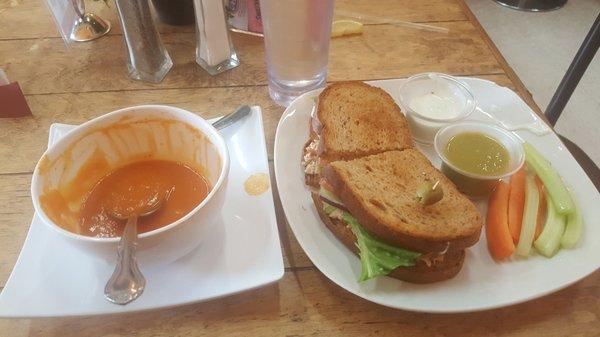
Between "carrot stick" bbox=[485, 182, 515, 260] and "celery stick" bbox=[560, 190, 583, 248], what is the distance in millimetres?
110

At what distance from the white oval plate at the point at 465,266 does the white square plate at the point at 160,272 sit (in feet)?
0.30

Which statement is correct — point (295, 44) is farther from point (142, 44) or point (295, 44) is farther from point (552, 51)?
point (552, 51)

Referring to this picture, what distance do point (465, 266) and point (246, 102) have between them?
72cm

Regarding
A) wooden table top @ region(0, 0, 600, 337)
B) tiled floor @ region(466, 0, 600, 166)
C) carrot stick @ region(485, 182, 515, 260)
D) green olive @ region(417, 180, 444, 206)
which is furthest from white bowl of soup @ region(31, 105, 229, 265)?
tiled floor @ region(466, 0, 600, 166)

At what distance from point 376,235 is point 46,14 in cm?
141

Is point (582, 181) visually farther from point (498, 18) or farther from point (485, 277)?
point (498, 18)

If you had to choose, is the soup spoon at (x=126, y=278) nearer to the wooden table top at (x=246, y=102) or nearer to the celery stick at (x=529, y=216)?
the wooden table top at (x=246, y=102)

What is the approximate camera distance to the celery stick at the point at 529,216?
91cm

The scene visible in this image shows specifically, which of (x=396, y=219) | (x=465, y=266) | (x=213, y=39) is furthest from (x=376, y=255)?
(x=213, y=39)

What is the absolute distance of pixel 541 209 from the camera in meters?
1.01

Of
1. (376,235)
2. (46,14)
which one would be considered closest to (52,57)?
(46,14)

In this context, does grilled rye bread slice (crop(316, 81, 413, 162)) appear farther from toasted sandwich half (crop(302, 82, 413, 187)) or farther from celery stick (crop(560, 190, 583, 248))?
celery stick (crop(560, 190, 583, 248))

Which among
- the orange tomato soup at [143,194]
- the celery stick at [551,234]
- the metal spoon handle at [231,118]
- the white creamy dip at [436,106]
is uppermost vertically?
the orange tomato soup at [143,194]

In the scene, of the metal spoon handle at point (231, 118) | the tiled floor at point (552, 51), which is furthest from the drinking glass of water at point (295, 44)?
the tiled floor at point (552, 51)
